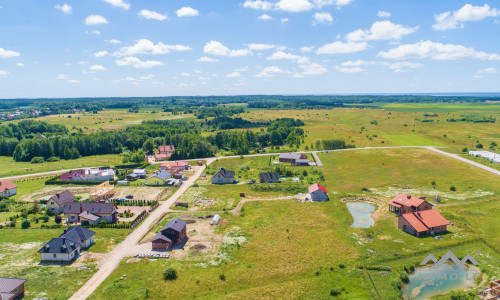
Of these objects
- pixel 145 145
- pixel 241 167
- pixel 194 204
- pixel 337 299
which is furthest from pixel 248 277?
pixel 145 145

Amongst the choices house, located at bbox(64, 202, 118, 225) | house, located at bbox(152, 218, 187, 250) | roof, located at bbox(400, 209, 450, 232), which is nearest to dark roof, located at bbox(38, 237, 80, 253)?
house, located at bbox(152, 218, 187, 250)

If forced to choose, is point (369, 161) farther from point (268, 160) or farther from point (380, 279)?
point (380, 279)

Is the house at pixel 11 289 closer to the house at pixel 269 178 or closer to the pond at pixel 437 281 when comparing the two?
the pond at pixel 437 281

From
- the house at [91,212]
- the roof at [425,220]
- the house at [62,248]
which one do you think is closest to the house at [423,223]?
the roof at [425,220]

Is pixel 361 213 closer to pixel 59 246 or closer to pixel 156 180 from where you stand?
pixel 59 246

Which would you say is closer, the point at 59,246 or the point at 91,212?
the point at 59,246

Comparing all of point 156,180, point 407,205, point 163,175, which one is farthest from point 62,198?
point 407,205

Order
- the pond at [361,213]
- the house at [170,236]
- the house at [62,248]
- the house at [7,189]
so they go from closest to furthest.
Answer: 1. the house at [62,248]
2. the house at [170,236]
3. the pond at [361,213]
4. the house at [7,189]
